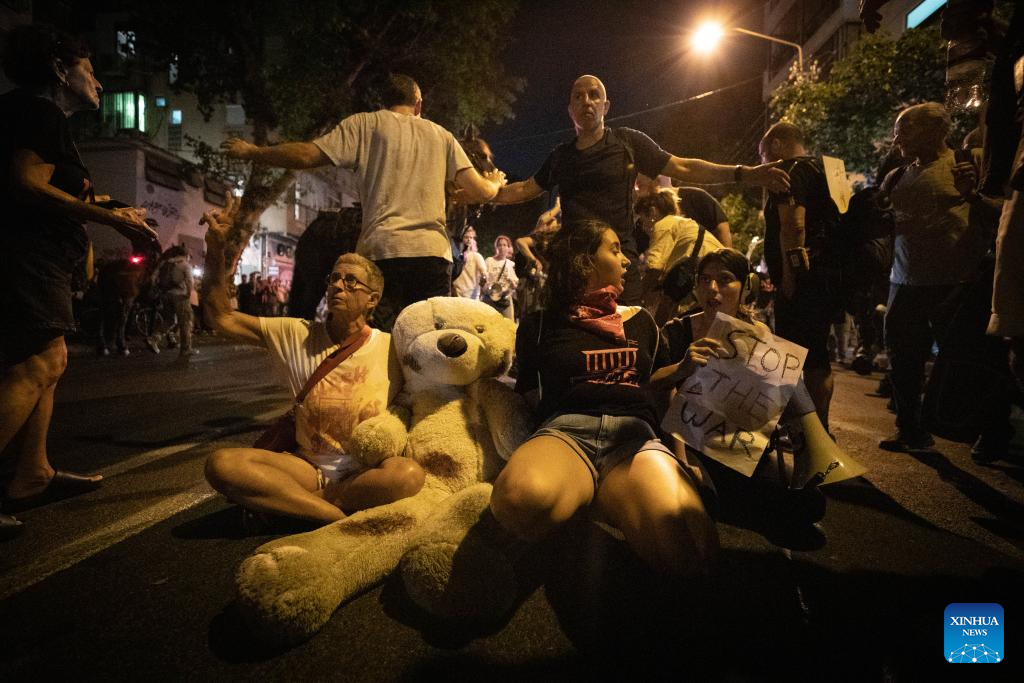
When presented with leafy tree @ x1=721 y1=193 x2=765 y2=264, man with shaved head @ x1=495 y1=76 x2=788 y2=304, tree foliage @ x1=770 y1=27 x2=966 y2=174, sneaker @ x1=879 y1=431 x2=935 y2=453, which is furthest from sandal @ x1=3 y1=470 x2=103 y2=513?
leafy tree @ x1=721 y1=193 x2=765 y2=264

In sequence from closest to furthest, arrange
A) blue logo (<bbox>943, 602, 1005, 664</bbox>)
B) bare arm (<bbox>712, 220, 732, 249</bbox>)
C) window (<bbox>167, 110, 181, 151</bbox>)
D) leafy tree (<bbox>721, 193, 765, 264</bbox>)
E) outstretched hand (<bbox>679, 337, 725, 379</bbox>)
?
blue logo (<bbox>943, 602, 1005, 664</bbox>)
outstretched hand (<bbox>679, 337, 725, 379</bbox>)
bare arm (<bbox>712, 220, 732, 249</bbox>)
leafy tree (<bbox>721, 193, 765, 264</bbox>)
window (<bbox>167, 110, 181, 151</bbox>)

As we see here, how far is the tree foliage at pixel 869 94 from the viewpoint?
9648 mm

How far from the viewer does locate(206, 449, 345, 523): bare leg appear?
1.91 metres

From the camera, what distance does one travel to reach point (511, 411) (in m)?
2.25

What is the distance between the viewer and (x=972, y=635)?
1356 mm

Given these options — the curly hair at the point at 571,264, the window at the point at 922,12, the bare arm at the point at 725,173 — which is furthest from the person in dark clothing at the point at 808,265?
the window at the point at 922,12

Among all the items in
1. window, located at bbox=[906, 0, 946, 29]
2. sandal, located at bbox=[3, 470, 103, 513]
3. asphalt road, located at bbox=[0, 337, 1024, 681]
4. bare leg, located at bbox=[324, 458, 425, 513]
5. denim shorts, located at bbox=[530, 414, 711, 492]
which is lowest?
sandal, located at bbox=[3, 470, 103, 513]

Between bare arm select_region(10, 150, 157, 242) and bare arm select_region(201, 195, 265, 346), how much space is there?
59cm

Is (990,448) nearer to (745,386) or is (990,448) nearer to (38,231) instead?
(745,386)

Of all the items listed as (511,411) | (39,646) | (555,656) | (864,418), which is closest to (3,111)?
(39,646)

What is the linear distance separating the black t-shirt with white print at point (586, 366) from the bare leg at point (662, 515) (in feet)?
0.92

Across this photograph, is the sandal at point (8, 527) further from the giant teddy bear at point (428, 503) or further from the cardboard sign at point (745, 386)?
the cardboard sign at point (745, 386)

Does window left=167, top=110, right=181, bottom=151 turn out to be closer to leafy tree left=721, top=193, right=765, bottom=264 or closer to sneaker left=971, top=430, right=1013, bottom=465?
leafy tree left=721, top=193, right=765, bottom=264

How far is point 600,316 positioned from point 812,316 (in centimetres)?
183
